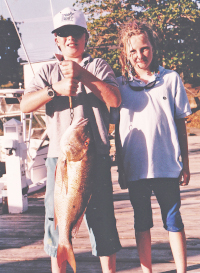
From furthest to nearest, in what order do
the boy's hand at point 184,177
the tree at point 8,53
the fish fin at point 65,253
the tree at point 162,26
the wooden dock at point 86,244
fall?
the tree at point 8,53 → the tree at point 162,26 → the wooden dock at point 86,244 → the boy's hand at point 184,177 → the fish fin at point 65,253

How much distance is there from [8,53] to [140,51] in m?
36.4

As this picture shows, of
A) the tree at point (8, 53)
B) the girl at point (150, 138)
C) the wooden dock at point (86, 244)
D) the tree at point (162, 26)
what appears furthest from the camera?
the tree at point (8, 53)

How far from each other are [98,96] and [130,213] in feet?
8.97

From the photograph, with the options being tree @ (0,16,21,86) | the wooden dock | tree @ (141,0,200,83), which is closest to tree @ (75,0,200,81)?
tree @ (141,0,200,83)

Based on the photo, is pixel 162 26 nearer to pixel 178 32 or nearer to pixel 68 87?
pixel 178 32

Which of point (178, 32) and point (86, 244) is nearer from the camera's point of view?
point (86, 244)

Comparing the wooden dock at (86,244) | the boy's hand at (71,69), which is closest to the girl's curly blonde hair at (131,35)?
the boy's hand at (71,69)

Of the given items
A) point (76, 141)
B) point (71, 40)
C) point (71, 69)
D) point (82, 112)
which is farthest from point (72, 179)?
point (71, 40)

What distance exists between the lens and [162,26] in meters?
16.5

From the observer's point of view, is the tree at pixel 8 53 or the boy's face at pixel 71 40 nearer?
the boy's face at pixel 71 40

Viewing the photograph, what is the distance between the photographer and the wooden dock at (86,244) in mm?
2824

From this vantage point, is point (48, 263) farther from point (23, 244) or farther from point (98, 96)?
point (98, 96)

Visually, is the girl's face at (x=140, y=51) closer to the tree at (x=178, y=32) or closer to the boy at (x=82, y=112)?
the boy at (x=82, y=112)

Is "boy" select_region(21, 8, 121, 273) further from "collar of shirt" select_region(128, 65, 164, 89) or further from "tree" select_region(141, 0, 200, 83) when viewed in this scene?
"tree" select_region(141, 0, 200, 83)
